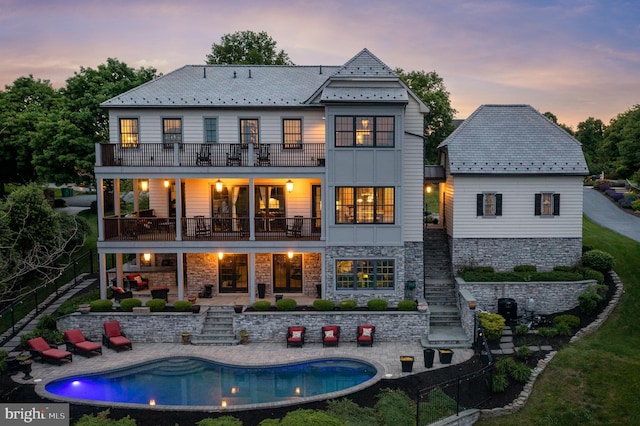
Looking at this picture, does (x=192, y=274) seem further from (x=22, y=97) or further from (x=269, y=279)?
(x=22, y=97)

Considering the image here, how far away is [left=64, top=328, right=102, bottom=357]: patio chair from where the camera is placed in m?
18.8

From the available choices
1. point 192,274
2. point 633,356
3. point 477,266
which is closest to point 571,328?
point 633,356

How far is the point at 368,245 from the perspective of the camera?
22.0 meters

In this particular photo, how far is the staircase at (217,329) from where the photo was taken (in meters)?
20.3

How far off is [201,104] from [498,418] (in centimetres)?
1805

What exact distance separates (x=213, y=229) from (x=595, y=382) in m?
16.9

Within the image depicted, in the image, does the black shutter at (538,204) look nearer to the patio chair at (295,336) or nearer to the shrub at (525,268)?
the shrub at (525,268)

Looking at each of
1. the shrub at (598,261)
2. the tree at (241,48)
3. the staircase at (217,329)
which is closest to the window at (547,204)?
the shrub at (598,261)

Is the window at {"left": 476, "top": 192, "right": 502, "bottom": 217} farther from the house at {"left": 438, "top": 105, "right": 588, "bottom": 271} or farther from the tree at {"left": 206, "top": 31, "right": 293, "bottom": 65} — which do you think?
the tree at {"left": 206, "top": 31, "right": 293, "bottom": 65}

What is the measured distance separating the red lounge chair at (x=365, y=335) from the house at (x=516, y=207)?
260 inches

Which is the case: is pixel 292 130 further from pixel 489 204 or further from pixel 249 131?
pixel 489 204

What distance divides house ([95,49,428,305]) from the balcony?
2.7 inches

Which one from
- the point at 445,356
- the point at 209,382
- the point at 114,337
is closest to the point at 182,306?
the point at 114,337

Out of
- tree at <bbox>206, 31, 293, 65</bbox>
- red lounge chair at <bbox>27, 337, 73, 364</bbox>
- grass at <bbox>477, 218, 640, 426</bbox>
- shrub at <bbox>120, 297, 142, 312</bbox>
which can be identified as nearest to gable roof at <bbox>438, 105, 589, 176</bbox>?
grass at <bbox>477, 218, 640, 426</bbox>
